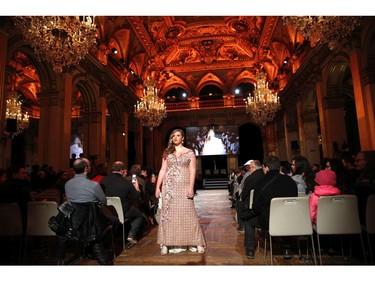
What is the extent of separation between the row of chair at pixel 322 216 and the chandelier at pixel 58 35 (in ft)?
14.5

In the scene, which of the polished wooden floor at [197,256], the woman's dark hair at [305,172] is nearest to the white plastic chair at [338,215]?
the polished wooden floor at [197,256]

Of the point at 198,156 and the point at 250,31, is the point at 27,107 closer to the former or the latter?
the point at 198,156

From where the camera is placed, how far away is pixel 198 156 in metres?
18.2

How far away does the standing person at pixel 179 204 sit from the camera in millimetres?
3281

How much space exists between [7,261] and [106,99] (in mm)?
9349

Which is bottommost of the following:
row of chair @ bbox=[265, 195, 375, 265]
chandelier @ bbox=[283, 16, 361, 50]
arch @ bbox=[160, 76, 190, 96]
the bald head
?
row of chair @ bbox=[265, 195, 375, 265]

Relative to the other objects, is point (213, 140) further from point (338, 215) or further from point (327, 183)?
point (338, 215)

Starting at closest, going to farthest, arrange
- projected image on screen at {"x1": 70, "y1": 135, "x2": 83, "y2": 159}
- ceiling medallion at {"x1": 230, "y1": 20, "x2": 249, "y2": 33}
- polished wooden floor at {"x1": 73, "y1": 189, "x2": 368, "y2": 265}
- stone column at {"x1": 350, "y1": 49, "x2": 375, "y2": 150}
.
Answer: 1. polished wooden floor at {"x1": 73, "y1": 189, "x2": 368, "y2": 265}
2. stone column at {"x1": 350, "y1": 49, "x2": 375, "y2": 150}
3. ceiling medallion at {"x1": 230, "y1": 20, "x2": 249, "y2": 33}
4. projected image on screen at {"x1": 70, "y1": 135, "x2": 83, "y2": 159}

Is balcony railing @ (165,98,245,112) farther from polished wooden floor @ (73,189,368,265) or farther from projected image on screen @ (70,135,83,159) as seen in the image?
polished wooden floor @ (73,189,368,265)

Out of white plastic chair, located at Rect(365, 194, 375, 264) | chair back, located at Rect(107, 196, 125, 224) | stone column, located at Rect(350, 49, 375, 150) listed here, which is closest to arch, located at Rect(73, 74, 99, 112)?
chair back, located at Rect(107, 196, 125, 224)

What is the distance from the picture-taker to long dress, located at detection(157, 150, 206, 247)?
328cm

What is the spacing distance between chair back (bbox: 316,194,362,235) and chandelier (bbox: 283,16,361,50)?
3.04 metres

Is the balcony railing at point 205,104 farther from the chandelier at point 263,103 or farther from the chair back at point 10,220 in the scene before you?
the chair back at point 10,220

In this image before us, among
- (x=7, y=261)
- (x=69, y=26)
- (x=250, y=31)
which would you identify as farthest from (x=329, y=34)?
(x=250, y=31)
